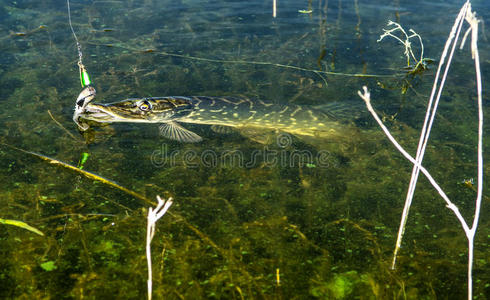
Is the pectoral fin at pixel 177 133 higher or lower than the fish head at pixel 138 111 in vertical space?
lower

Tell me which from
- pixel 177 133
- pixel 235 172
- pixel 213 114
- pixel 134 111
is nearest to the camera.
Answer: pixel 235 172

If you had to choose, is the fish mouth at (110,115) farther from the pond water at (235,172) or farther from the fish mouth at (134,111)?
the pond water at (235,172)

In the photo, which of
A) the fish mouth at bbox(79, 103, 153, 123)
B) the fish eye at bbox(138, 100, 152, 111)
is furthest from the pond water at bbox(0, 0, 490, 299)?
the fish eye at bbox(138, 100, 152, 111)

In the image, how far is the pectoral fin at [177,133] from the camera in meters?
4.91

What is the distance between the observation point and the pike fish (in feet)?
16.6

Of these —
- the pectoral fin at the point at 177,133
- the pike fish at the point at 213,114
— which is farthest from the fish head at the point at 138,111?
the pectoral fin at the point at 177,133

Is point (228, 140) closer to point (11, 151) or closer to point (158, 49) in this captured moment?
point (11, 151)

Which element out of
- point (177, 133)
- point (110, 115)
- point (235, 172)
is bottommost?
point (235, 172)

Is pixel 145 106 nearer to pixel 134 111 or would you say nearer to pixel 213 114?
pixel 134 111

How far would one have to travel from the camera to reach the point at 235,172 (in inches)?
172

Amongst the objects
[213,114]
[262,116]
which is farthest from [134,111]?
[262,116]

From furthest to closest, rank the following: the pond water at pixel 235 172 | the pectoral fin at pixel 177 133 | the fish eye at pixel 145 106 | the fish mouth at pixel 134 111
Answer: the fish eye at pixel 145 106
the fish mouth at pixel 134 111
the pectoral fin at pixel 177 133
the pond water at pixel 235 172

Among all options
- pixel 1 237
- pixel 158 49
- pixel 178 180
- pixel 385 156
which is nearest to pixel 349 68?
pixel 385 156

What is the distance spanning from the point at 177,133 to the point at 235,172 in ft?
3.29
